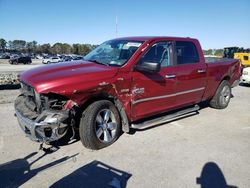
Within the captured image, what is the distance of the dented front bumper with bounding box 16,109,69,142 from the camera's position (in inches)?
145

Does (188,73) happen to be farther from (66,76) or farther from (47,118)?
(47,118)

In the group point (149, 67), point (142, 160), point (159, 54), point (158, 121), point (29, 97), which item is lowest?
point (142, 160)

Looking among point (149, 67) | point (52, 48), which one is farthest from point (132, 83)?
point (52, 48)

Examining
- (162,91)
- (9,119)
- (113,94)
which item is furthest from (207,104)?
(9,119)

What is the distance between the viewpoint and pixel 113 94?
14.1 ft

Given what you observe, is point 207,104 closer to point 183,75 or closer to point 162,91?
point 183,75

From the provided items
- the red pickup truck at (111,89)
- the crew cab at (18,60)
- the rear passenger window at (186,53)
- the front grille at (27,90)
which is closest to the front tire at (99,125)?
the red pickup truck at (111,89)

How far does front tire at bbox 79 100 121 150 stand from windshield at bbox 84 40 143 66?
34.5 inches

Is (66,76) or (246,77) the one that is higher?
(66,76)

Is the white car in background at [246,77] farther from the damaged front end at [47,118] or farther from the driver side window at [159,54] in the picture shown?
the damaged front end at [47,118]

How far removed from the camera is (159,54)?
5090 millimetres

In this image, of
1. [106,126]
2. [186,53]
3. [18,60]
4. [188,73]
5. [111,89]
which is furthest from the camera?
[18,60]

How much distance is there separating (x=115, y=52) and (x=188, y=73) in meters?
1.68

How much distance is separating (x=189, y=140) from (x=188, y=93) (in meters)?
1.29
